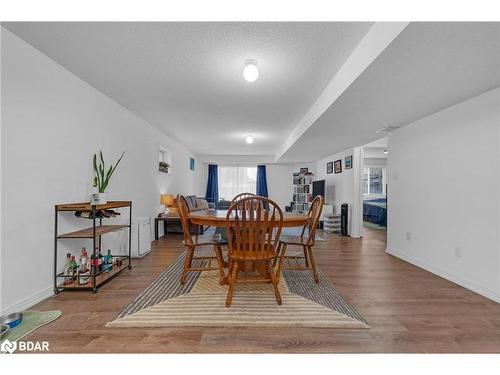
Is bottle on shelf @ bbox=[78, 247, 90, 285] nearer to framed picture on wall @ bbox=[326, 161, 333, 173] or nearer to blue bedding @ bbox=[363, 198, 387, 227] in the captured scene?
framed picture on wall @ bbox=[326, 161, 333, 173]

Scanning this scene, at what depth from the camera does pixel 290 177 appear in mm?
8719

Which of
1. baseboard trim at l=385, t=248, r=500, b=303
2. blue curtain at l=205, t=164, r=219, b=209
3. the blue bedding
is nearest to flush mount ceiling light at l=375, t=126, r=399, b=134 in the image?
baseboard trim at l=385, t=248, r=500, b=303

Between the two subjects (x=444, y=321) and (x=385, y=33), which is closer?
(x=385, y=33)

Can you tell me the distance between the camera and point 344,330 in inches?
62.4

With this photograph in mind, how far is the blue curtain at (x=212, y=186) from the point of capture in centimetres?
838

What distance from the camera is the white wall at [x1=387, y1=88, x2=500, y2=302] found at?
7.25ft

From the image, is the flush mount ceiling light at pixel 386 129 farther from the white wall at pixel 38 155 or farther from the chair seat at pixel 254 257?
the white wall at pixel 38 155

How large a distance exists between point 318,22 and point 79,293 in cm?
298

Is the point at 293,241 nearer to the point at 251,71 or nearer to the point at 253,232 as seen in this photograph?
the point at 253,232

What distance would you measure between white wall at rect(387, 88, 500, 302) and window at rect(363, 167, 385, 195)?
19.0ft
